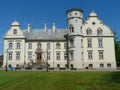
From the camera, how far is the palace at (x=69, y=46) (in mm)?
56906

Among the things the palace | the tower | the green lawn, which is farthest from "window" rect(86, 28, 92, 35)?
the green lawn

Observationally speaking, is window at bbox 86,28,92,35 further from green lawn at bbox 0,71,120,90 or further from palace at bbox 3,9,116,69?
green lawn at bbox 0,71,120,90

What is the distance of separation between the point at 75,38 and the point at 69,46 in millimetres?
2848

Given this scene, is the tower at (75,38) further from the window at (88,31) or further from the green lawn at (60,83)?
the green lawn at (60,83)

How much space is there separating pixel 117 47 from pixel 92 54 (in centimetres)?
2316

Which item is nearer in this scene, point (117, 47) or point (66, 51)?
point (66, 51)

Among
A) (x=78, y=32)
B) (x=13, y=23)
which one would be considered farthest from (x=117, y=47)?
(x=13, y=23)

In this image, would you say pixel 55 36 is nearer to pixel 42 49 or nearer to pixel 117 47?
pixel 42 49

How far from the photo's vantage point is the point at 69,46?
57594 mm

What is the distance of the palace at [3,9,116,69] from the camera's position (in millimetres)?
56906

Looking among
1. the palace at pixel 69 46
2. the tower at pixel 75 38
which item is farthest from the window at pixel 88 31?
the tower at pixel 75 38

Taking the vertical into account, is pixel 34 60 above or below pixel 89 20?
below

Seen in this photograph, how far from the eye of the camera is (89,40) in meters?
58.2

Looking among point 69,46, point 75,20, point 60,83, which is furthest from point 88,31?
point 60,83
